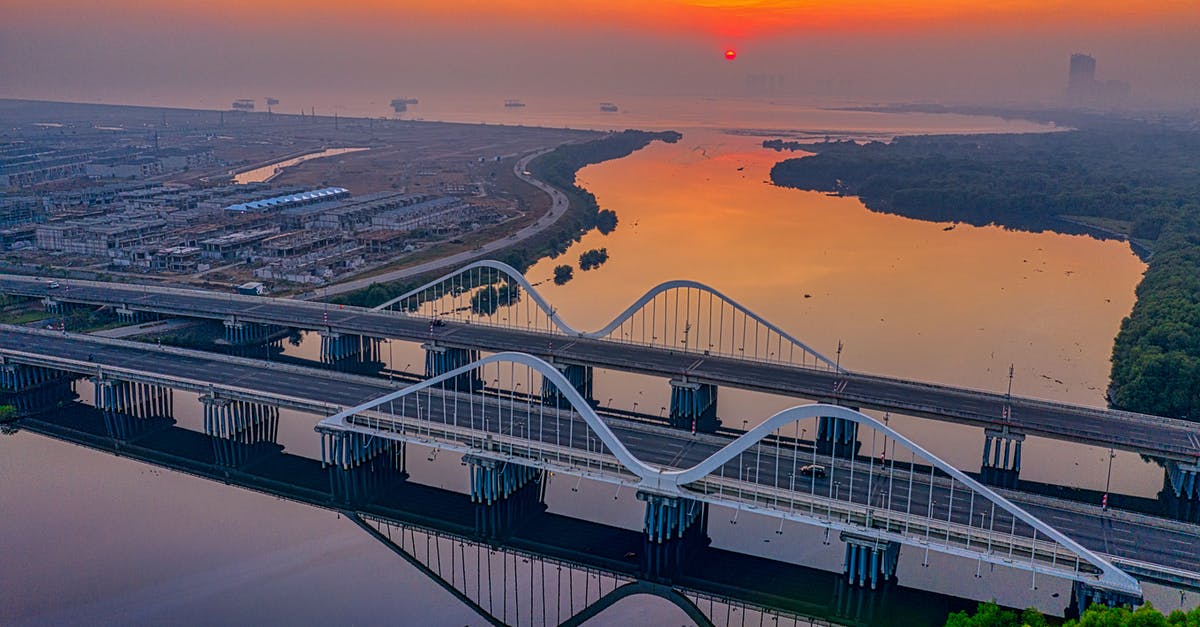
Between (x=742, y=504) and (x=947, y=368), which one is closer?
(x=742, y=504)

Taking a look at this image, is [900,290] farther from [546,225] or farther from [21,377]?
[21,377]

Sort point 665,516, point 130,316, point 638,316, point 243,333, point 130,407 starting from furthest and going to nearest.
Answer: point 638,316 → point 130,316 → point 243,333 → point 130,407 → point 665,516

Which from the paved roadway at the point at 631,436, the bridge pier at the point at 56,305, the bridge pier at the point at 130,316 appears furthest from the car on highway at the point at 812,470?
the bridge pier at the point at 56,305

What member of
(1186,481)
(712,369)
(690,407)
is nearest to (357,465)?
(690,407)

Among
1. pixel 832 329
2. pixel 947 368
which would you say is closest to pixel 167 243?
pixel 832 329

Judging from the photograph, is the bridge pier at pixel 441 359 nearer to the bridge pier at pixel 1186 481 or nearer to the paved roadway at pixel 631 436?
the paved roadway at pixel 631 436

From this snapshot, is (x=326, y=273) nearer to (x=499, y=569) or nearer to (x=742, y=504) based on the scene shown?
(x=499, y=569)
